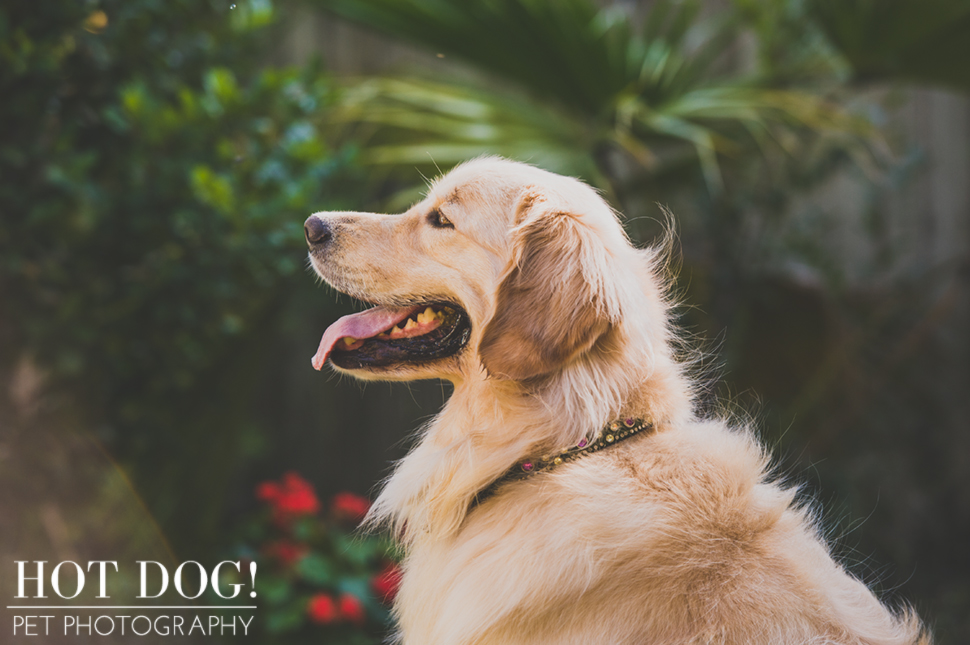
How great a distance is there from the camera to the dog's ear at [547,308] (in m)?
1.41

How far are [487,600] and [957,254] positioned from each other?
4190 mm

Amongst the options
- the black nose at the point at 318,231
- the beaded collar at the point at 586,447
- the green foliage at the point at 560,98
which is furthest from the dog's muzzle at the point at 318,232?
the green foliage at the point at 560,98

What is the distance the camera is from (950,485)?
4059mm

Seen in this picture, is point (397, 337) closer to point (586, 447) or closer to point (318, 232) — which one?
point (318, 232)

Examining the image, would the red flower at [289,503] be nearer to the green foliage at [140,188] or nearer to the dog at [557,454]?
the green foliage at [140,188]

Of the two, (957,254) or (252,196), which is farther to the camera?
(957,254)

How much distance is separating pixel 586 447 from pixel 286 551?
2014 millimetres

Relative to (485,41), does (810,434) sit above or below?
below

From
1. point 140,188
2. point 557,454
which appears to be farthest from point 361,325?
point 140,188

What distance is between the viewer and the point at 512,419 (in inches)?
59.8

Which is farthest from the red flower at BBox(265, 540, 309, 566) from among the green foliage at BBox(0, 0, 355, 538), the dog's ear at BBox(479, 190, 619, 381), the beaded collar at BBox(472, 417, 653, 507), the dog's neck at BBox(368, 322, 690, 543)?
the dog's ear at BBox(479, 190, 619, 381)

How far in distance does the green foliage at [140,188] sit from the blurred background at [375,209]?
11 mm

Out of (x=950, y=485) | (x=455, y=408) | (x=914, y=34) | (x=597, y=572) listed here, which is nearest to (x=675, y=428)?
(x=597, y=572)

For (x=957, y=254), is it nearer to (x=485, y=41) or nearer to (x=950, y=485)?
(x=950, y=485)
